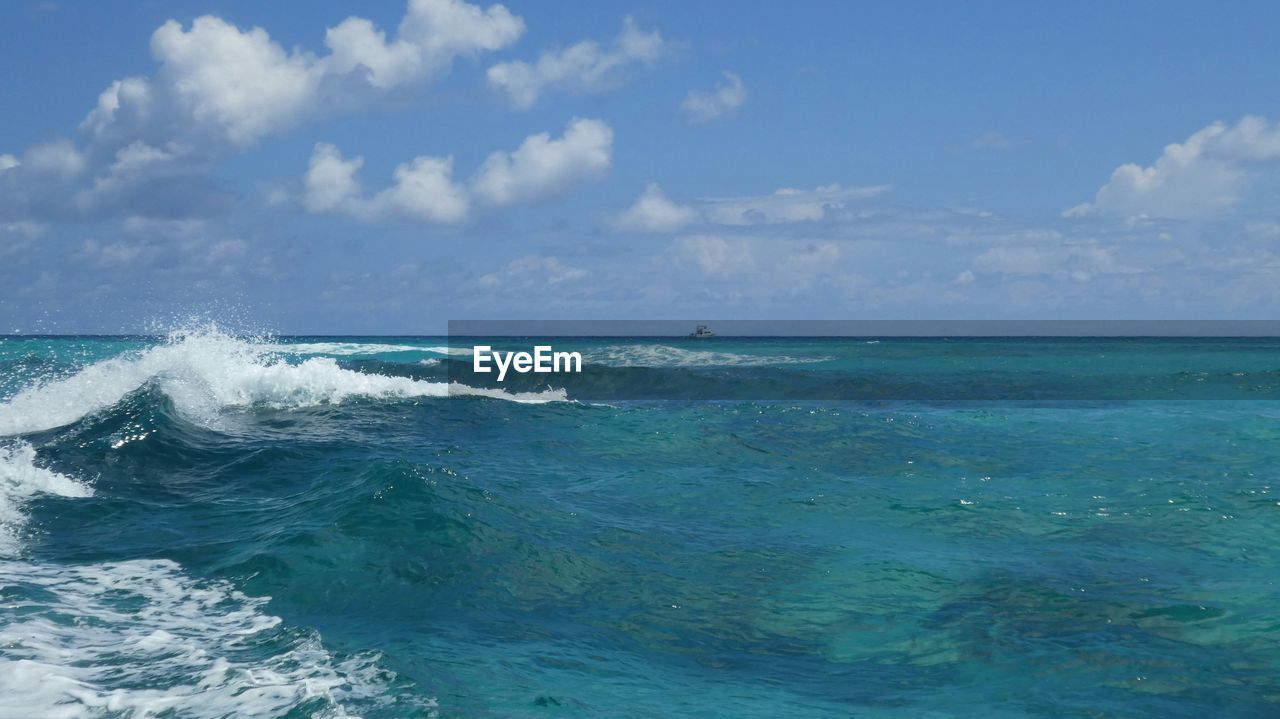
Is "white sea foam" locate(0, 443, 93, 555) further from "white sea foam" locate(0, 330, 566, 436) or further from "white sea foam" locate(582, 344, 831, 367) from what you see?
"white sea foam" locate(582, 344, 831, 367)

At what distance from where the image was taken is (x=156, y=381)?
75.7 ft

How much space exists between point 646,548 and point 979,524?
4646 mm

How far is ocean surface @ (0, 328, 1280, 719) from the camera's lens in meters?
7.29

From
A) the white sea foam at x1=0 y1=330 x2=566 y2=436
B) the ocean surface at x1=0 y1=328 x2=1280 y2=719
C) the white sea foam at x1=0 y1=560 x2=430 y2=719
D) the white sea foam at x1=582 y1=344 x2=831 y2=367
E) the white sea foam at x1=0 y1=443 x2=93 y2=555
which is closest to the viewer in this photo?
the white sea foam at x1=0 y1=560 x2=430 y2=719

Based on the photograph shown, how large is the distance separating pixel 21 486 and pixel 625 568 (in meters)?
9.30

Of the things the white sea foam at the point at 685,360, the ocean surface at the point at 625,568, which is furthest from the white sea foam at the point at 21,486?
the white sea foam at the point at 685,360

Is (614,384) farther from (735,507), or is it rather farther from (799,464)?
(735,507)

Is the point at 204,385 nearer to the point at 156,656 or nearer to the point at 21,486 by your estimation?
the point at 21,486

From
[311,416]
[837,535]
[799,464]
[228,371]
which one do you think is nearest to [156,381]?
[311,416]

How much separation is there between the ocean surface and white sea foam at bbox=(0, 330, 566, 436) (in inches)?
10.0

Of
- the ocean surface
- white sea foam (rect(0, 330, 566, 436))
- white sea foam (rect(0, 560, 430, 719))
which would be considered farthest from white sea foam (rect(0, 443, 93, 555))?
white sea foam (rect(0, 330, 566, 436))

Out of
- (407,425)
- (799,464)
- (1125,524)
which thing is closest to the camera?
(1125,524)

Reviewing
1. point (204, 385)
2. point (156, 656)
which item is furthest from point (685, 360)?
point (156, 656)

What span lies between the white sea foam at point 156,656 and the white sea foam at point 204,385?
40.1 ft
